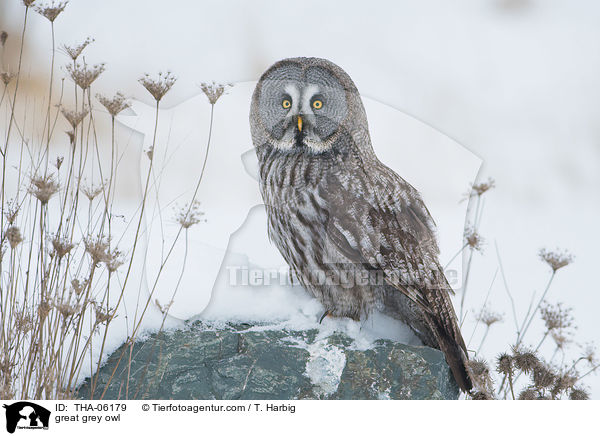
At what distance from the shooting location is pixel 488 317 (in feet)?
7.88

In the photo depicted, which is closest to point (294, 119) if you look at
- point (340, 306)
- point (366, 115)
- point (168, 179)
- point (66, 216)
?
point (366, 115)

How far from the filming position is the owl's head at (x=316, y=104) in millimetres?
2453

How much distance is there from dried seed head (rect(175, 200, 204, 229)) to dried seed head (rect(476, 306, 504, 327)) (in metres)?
1.08

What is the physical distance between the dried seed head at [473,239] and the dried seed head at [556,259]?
0.67ft

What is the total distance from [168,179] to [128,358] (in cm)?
65

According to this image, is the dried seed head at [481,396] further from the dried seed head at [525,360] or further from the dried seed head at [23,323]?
the dried seed head at [23,323]

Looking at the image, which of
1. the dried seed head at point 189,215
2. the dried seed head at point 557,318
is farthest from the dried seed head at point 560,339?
the dried seed head at point 189,215

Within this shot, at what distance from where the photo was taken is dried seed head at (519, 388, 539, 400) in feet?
7.32

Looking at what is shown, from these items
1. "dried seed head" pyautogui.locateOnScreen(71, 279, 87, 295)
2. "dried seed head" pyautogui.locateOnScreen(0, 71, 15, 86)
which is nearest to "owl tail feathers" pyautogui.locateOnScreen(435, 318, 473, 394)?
"dried seed head" pyautogui.locateOnScreen(71, 279, 87, 295)

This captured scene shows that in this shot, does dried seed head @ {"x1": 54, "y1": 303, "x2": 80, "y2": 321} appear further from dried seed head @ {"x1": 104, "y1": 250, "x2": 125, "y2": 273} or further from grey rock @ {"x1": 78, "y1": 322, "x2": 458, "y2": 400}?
grey rock @ {"x1": 78, "y1": 322, "x2": 458, "y2": 400}

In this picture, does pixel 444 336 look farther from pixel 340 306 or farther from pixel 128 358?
pixel 128 358

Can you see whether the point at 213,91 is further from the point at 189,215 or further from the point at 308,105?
the point at 308,105

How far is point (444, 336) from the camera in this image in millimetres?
2346

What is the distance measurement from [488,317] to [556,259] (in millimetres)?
344
